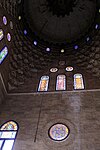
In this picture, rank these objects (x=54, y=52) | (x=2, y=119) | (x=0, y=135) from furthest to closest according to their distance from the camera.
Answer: (x=54, y=52) → (x=2, y=119) → (x=0, y=135)

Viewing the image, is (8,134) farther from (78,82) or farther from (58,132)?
(78,82)

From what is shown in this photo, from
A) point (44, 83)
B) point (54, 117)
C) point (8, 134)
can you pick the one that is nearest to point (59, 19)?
point (44, 83)

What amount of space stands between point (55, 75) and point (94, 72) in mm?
2550

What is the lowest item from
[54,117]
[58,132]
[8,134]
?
[8,134]

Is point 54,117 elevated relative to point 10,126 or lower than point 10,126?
elevated

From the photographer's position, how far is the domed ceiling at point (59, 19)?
741 inches

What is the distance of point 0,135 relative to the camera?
1063 centimetres

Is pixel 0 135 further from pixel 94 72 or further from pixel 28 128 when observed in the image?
pixel 94 72

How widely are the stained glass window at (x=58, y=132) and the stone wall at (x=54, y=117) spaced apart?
188 millimetres

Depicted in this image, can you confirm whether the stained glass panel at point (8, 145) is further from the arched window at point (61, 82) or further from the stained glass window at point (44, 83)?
the arched window at point (61, 82)

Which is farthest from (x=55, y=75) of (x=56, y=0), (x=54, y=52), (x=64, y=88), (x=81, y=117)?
(x=56, y=0)

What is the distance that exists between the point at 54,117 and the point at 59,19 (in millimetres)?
10655

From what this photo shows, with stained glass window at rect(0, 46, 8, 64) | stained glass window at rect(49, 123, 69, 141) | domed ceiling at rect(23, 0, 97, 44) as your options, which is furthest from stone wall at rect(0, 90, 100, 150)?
domed ceiling at rect(23, 0, 97, 44)

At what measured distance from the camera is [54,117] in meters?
11.3
